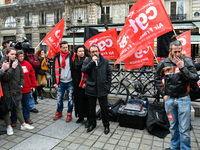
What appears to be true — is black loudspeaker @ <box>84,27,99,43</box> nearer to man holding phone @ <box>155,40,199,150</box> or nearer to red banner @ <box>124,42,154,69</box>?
red banner @ <box>124,42,154,69</box>

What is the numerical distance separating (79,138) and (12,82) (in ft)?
6.31

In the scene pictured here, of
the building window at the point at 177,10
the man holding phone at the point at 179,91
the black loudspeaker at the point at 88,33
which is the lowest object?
the man holding phone at the point at 179,91

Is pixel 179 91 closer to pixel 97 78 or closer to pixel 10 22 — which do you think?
pixel 97 78

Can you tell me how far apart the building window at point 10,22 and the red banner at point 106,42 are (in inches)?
1145

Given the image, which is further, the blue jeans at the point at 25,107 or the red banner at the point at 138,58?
the red banner at the point at 138,58

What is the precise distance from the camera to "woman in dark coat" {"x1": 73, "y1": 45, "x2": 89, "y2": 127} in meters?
4.50

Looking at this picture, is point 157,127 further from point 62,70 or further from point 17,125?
point 17,125

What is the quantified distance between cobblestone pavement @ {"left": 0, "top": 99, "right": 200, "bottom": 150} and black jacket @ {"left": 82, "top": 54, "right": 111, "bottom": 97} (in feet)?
3.14

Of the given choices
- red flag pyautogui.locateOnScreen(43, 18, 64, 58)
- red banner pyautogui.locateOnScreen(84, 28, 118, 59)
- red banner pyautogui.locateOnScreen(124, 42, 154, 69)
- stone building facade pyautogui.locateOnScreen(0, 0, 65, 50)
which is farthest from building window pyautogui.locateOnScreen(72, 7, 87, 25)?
red banner pyautogui.locateOnScreen(124, 42, 154, 69)

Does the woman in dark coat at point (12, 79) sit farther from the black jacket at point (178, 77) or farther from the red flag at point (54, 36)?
the black jacket at point (178, 77)

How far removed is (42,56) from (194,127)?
5.72 m

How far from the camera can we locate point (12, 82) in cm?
388

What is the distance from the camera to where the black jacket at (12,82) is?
3.73 meters

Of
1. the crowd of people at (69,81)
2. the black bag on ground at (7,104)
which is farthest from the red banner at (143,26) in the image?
the black bag on ground at (7,104)
